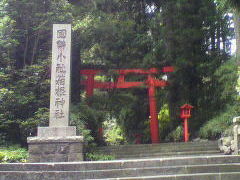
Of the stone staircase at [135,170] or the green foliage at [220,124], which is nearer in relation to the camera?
the stone staircase at [135,170]

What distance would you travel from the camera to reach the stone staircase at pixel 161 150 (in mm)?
11978

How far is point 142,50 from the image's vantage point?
48.7ft

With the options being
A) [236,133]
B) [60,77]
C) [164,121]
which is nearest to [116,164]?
[60,77]

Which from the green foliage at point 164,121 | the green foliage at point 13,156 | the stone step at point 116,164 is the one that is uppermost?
the green foliage at point 164,121

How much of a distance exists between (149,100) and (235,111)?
15.1 feet

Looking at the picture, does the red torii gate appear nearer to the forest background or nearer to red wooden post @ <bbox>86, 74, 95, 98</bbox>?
red wooden post @ <bbox>86, 74, 95, 98</bbox>

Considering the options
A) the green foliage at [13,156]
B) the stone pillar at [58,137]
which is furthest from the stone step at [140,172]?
the green foliage at [13,156]

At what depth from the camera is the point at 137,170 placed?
654 centimetres

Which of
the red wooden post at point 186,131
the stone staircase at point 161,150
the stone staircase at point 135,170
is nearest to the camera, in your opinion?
the stone staircase at point 135,170

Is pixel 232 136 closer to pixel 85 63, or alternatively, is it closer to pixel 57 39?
pixel 57 39

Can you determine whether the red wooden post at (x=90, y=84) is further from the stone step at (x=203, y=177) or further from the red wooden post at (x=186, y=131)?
the stone step at (x=203, y=177)

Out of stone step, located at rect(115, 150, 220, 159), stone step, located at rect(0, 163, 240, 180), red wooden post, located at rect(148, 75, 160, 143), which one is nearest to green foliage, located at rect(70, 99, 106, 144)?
stone step, located at rect(115, 150, 220, 159)

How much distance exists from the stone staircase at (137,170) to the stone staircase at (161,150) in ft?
16.4

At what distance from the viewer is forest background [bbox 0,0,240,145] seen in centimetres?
1185
